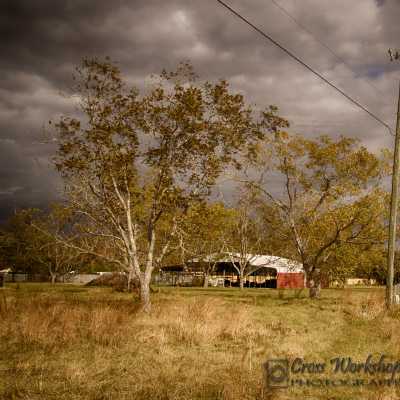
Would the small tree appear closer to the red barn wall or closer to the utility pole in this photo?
Answer: the utility pole

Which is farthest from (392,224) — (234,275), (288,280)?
(234,275)

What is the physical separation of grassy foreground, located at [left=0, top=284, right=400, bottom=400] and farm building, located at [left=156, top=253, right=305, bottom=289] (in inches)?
1889

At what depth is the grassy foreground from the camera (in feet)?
25.1

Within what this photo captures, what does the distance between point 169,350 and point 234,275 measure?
65.2 m

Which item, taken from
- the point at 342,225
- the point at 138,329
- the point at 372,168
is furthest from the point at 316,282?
the point at 138,329

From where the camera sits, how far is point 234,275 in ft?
246

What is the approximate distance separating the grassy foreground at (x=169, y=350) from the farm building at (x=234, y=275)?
4799 centimetres

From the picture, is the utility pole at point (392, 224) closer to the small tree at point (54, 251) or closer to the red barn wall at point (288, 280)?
the small tree at point (54, 251)

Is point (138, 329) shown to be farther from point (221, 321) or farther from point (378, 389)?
point (378, 389)

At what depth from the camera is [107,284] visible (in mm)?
53625

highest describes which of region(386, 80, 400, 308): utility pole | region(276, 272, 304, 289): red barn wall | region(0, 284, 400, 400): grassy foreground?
region(386, 80, 400, 308): utility pole

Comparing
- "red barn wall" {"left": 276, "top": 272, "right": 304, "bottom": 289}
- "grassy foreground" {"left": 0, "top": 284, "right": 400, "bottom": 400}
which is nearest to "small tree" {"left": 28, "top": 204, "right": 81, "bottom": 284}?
"grassy foreground" {"left": 0, "top": 284, "right": 400, "bottom": 400}

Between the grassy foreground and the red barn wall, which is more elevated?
the grassy foreground

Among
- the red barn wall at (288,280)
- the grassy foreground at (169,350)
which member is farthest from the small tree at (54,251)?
the red barn wall at (288,280)
